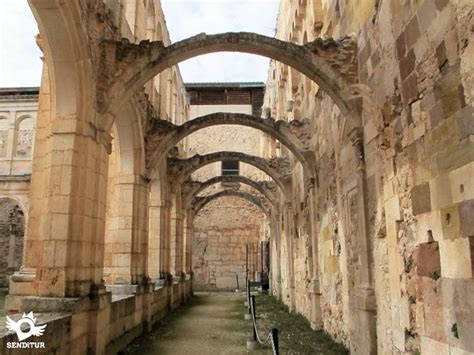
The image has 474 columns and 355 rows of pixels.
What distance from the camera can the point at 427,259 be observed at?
Answer: 393cm

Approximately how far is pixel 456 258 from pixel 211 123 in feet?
26.1

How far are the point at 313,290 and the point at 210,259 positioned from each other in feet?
50.4

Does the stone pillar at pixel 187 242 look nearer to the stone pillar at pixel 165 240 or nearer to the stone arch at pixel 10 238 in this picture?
the stone pillar at pixel 165 240

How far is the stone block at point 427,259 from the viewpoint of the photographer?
3748 mm

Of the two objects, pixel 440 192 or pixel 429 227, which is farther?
pixel 429 227

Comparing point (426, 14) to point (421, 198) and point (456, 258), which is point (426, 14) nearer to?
point (421, 198)

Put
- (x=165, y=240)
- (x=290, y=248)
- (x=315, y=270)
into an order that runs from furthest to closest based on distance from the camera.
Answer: (x=290, y=248) → (x=165, y=240) → (x=315, y=270)

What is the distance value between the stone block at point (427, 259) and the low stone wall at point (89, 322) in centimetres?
360

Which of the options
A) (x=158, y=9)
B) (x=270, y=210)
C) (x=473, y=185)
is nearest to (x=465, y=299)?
(x=473, y=185)

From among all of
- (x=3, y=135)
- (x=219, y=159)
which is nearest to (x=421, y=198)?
(x=219, y=159)

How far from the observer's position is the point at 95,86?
636 centimetres

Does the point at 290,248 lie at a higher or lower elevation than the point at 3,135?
lower

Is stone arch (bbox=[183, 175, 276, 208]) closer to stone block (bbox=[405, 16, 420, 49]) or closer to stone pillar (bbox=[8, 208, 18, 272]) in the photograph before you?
stone pillar (bbox=[8, 208, 18, 272])

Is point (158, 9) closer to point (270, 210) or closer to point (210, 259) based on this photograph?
point (270, 210)
